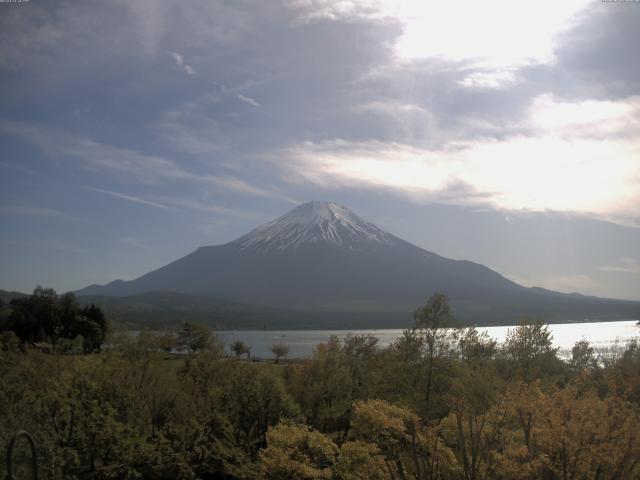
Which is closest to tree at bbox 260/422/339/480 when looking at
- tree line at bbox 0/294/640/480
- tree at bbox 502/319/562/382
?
tree line at bbox 0/294/640/480

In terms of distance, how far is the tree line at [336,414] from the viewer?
33.9 ft

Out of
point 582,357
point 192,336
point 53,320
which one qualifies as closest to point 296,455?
point 582,357

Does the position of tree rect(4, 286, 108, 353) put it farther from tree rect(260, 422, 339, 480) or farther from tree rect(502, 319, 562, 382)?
tree rect(260, 422, 339, 480)

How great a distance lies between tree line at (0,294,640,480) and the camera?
1032 cm

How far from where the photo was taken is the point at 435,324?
29047mm

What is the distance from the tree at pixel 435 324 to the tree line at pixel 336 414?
2.3 inches

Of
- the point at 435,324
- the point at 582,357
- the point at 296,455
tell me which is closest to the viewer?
the point at 296,455

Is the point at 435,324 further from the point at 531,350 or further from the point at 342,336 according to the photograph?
the point at 342,336

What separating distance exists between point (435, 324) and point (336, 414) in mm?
8472

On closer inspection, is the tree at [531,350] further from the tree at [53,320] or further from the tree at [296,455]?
the tree at [53,320]

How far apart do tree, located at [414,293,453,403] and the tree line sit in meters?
0.06

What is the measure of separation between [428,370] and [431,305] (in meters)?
3.38

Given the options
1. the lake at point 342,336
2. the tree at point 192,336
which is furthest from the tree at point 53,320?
the lake at point 342,336

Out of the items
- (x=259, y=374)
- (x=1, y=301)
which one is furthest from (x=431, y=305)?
(x=1, y=301)
